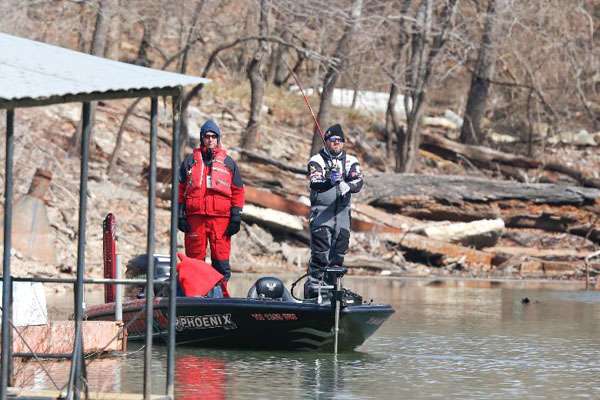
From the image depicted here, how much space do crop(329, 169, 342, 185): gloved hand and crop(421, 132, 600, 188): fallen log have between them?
19.4 m

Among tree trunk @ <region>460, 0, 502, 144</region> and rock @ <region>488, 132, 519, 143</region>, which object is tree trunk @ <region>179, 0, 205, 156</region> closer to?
tree trunk @ <region>460, 0, 502, 144</region>

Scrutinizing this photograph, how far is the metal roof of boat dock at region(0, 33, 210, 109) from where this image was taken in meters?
8.49

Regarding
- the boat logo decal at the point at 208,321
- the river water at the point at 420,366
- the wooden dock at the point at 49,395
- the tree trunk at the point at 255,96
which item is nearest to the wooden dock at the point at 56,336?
the river water at the point at 420,366

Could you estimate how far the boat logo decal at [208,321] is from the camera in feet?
45.7

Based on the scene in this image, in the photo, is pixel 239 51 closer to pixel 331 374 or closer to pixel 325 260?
pixel 325 260

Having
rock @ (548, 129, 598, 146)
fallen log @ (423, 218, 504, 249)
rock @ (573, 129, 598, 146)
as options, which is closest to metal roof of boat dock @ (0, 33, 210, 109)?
fallen log @ (423, 218, 504, 249)

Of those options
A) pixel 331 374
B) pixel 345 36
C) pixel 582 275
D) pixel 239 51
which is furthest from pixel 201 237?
pixel 239 51

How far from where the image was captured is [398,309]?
772 inches

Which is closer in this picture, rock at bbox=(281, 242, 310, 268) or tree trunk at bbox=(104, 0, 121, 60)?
rock at bbox=(281, 242, 310, 268)

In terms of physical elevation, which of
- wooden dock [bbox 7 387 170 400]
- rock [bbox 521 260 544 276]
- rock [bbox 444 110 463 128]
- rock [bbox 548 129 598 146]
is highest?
rock [bbox 444 110 463 128]

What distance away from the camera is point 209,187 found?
15.4m

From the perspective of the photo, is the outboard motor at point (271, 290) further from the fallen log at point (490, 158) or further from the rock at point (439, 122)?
the rock at point (439, 122)

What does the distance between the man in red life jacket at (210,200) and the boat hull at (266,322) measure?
1494mm

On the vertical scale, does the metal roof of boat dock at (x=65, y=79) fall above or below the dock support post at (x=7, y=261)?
above
